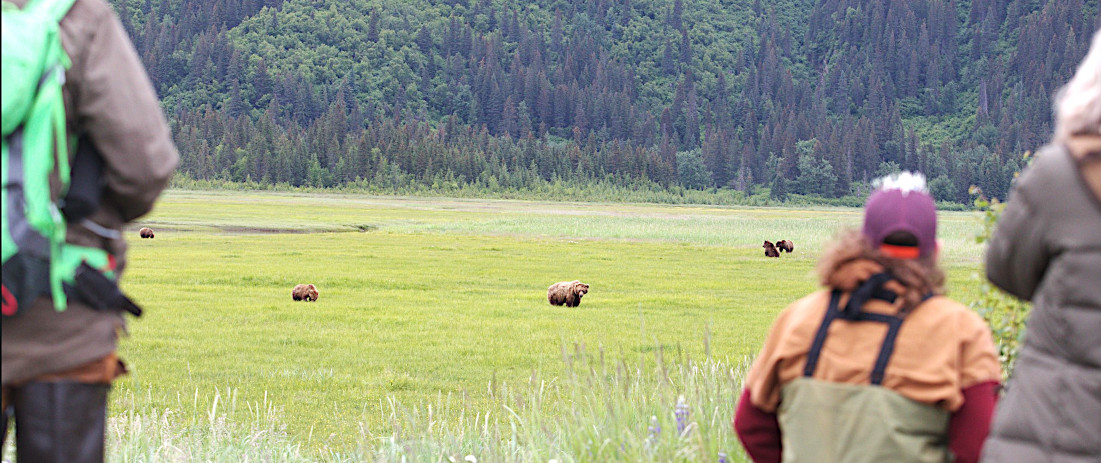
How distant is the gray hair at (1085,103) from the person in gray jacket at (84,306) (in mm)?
2365

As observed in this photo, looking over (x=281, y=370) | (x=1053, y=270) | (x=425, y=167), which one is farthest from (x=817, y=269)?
(x=425, y=167)

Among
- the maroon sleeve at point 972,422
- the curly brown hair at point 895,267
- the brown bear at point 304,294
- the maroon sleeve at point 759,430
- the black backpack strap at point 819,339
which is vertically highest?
the curly brown hair at point 895,267

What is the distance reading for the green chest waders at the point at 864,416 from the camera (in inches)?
117

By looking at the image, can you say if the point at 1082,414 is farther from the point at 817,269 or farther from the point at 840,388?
the point at 817,269

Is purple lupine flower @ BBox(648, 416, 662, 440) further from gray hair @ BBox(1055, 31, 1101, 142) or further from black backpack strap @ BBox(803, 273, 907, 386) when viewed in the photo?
gray hair @ BBox(1055, 31, 1101, 142)

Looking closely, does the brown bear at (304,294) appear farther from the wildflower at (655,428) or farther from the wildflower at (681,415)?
the wildflower at (655,428)

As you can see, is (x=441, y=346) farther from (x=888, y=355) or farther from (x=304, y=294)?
(x=888, y=355)

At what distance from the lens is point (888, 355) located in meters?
2.96

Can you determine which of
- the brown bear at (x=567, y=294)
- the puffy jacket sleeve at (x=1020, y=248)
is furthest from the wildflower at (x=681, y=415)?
the brown bear at (x=567, y=294)

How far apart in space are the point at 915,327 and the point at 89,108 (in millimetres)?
2383

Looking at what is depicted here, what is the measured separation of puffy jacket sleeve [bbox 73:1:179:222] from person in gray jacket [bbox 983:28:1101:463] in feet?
7.79

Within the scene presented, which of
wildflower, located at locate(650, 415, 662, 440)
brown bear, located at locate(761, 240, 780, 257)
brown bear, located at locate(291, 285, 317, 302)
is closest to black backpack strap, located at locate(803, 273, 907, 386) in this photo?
wildflower, located at locate(650, 415, 662, 440)

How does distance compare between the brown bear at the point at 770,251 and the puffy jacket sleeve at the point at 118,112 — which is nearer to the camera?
the puffy jacket sleeve at the point at 118,112

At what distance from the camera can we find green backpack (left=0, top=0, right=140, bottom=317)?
304cm
